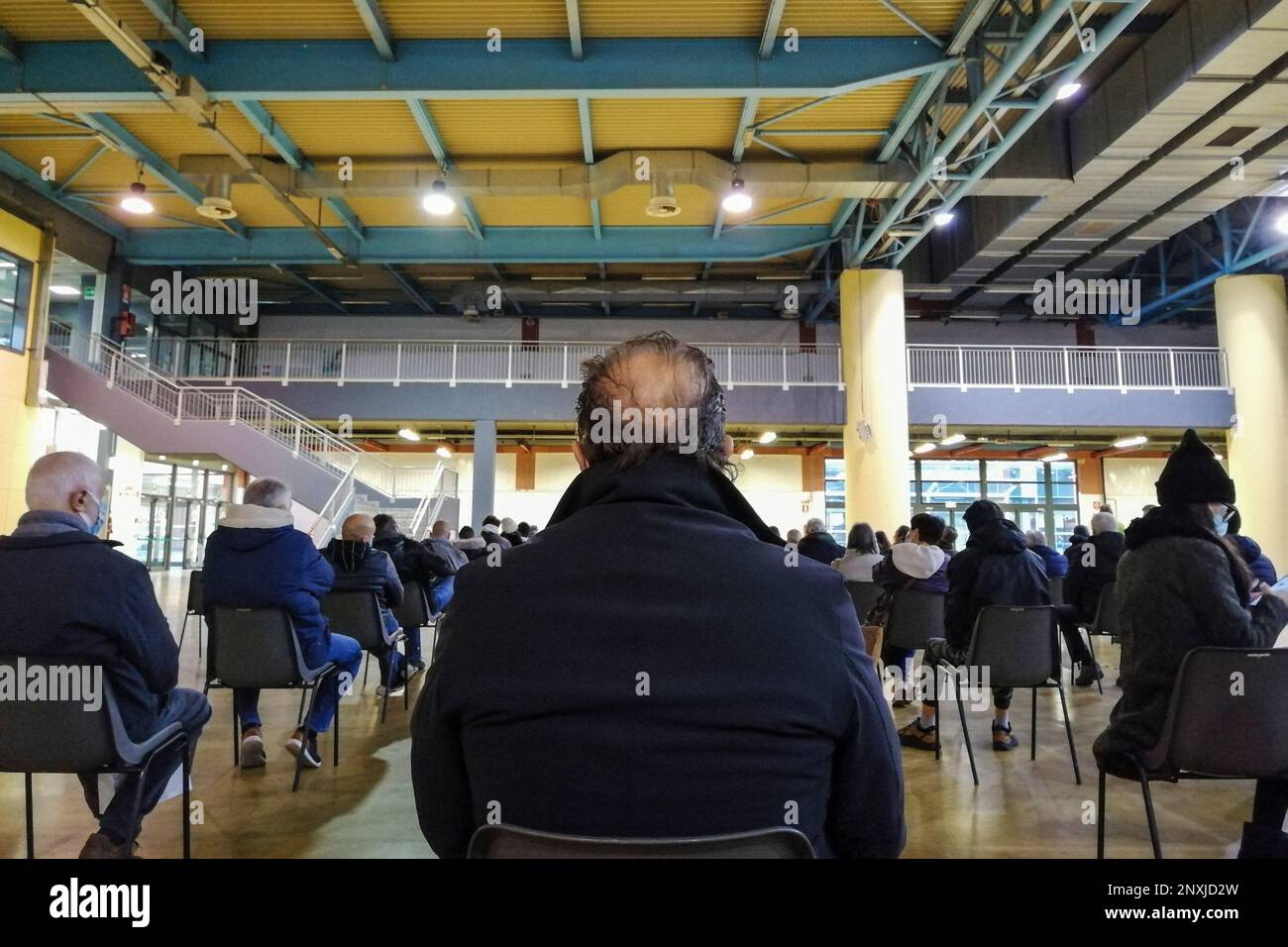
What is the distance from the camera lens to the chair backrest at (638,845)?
1052 mm

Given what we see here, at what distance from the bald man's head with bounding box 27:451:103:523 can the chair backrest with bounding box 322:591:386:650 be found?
238cm

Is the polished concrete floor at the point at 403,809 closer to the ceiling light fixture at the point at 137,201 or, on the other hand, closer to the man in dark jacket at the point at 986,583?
the man in dark jacket at the point at 986,583

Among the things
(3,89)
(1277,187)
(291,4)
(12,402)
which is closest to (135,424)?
(12,402)

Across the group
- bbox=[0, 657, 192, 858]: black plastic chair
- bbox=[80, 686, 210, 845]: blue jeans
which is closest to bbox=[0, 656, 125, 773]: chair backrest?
bbox=[0, 657, 192, 858]: black plastic chair

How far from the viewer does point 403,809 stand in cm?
356

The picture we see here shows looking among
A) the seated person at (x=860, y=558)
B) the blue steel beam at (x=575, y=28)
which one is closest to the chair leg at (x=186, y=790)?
the seated person at (x=860, y=558)

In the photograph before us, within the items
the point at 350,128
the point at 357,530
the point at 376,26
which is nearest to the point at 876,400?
the point at 350,128

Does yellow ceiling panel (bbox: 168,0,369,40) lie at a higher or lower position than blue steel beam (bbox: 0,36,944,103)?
higher

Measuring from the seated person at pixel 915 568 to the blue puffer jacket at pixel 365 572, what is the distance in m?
3.39

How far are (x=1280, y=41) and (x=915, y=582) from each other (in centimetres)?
762

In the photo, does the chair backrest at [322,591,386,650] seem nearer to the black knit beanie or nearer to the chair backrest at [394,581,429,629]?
the chair backrest at [394,581,429,629]

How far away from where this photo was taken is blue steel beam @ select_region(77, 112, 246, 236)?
403 inches
